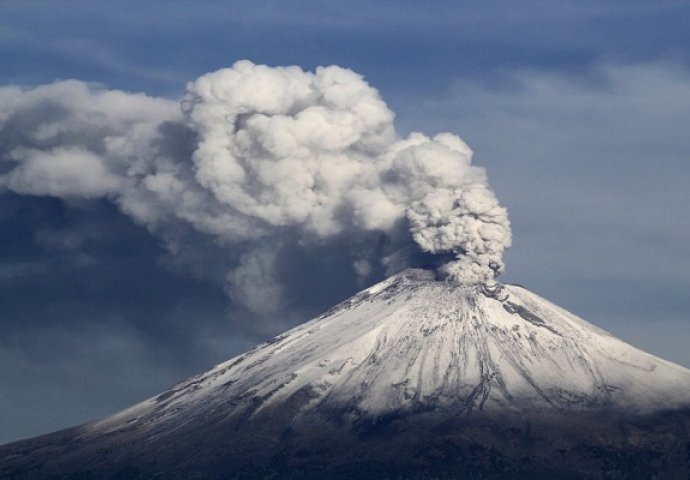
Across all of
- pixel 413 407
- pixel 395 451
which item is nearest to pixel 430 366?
pixel 413 407

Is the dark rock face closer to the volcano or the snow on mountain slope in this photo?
the volcano

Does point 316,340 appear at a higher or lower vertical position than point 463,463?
higher

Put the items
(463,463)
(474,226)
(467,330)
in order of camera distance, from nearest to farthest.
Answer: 1. (463,463)
2. (474,226)
3. (467,330)

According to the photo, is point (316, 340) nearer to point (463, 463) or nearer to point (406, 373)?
point (406, 373)

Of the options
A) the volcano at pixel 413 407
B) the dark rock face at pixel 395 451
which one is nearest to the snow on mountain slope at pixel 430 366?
the volcano at pixel 413 407

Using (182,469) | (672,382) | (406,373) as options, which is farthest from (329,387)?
(672,382)

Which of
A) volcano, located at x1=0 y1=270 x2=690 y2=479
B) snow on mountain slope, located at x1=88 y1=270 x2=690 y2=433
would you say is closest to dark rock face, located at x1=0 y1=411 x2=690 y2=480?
volcano, located at x1=0 y1=270 x2=690 y2=479

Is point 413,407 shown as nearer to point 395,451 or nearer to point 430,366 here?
point 430,366
